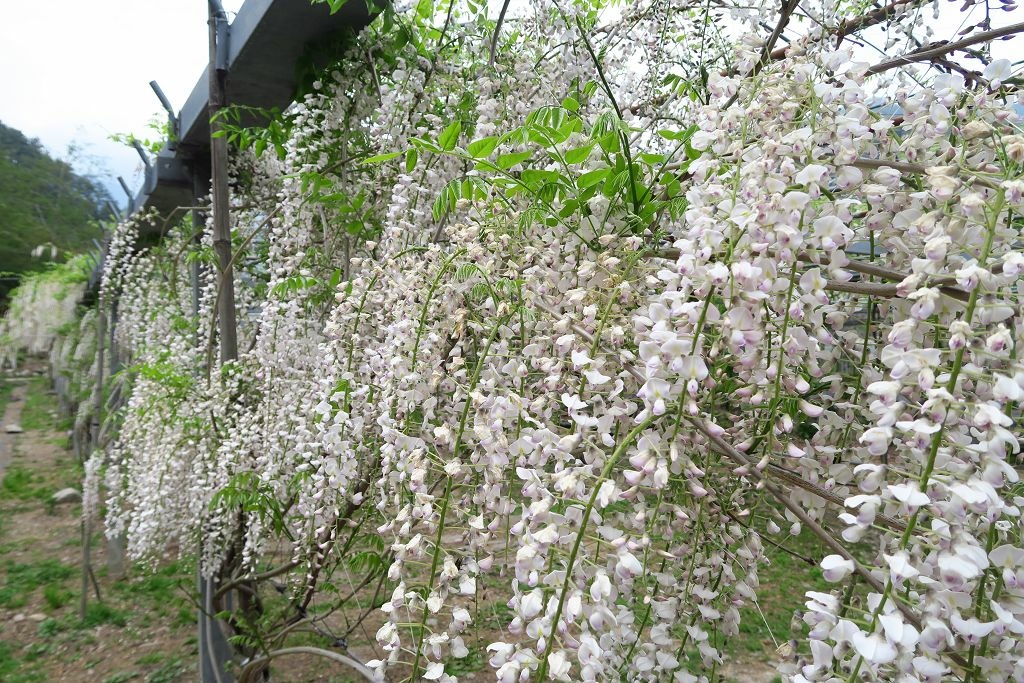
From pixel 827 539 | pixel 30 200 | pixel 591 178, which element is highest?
pixel 30 200

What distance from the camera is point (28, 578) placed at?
5.11 m

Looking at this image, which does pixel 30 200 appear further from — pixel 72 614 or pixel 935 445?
pixel 935 445

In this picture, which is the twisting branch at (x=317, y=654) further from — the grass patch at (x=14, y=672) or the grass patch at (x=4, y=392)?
the grass patch at (x=4, y=392)

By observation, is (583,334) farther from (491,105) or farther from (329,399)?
(491,105)

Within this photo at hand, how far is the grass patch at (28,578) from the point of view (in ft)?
15.5

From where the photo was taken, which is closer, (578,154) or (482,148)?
(578,154)

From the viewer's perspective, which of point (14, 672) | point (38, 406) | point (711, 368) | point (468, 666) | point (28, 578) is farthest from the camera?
point (38, 406)

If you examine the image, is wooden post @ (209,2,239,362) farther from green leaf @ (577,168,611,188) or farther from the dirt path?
green leaf @ (577,168,611,188)

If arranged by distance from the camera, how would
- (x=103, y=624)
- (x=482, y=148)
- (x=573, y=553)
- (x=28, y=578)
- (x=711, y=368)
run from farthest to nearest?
1. (x=28, y=578)
2. (x=103, y=624)
3. (x=482, y=148)
4. (x=711, y=368)
5. (x=573, y=553)

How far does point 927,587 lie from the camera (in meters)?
0.65

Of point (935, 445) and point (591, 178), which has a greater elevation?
point (591, 178)

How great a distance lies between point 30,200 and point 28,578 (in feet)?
36.5

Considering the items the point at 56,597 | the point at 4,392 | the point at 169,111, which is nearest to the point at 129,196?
the point at 169,111

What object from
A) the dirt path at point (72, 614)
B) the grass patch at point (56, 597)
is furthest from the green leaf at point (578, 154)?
the grass patch at point (56, 597)
